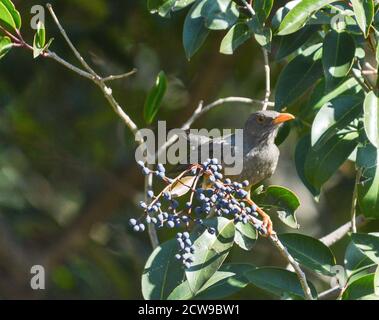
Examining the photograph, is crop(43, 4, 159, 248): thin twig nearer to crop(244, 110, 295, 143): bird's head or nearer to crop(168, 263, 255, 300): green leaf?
crop(168, 263, 255, 300): green leaf

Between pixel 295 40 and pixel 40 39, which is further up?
pixel 295 40

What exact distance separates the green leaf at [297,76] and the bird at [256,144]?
340 mm

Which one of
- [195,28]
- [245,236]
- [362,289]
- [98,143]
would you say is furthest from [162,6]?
Result: [98,143]

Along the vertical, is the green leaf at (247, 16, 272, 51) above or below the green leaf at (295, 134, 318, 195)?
above

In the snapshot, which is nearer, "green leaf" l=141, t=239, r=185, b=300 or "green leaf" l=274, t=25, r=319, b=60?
"green leaf" l=141, t=239, r=185, b=300

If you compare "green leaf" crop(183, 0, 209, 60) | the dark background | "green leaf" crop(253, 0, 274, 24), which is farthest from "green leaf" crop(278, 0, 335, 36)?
the dark background

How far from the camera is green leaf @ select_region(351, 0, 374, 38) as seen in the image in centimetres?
351

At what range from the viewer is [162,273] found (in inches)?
149

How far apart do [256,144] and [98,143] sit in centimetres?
301

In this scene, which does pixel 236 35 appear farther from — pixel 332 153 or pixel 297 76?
pixel 332 153

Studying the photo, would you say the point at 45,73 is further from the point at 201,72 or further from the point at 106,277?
the point at 106,277

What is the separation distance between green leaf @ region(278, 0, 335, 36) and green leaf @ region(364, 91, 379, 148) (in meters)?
0.45
